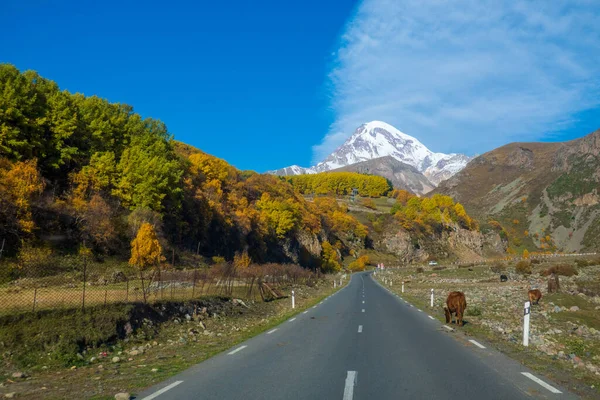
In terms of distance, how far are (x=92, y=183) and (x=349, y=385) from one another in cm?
4808

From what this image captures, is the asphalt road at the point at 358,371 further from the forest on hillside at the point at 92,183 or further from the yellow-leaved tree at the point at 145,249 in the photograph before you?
the forest on hillside at the point at 92,183

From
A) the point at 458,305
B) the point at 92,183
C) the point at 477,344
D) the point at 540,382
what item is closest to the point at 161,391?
the point at 540,382

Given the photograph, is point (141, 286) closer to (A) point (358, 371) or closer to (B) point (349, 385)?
(A) point (358, 371)

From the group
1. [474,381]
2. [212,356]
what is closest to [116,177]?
[212,356]

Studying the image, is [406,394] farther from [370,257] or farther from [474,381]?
[370,257]

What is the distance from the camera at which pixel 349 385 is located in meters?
7.83

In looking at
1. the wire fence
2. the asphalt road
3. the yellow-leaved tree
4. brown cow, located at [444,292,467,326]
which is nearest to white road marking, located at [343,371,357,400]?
the asphalt road

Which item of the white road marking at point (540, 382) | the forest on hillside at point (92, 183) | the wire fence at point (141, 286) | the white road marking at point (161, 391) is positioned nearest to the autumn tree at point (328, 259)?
the forest on hillside at point (92, 183)

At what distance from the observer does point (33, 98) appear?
142 ft

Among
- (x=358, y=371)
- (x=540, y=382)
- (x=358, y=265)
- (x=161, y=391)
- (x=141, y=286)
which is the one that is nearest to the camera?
(x=161, y=391)

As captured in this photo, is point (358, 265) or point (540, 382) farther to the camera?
point (358, 265)

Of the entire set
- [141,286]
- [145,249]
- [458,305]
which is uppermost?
[145,249]

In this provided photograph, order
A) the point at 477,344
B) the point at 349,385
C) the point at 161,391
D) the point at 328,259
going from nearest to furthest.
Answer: the point at 161,391 < the point at 349,385 < the point at 477,344 < the point at 328,259

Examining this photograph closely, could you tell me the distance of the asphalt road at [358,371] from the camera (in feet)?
24.0
